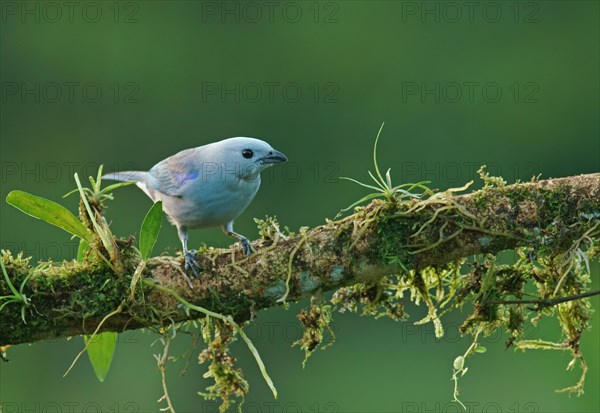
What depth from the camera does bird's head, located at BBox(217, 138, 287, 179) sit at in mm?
5652

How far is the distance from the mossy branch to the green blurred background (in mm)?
8589

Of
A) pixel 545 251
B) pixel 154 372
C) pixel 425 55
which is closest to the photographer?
pixel 545 251

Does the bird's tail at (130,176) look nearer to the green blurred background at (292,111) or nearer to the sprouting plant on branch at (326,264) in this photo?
the sprouting plant on branch at (326,264)

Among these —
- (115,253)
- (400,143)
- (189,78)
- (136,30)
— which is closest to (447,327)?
(400,143)

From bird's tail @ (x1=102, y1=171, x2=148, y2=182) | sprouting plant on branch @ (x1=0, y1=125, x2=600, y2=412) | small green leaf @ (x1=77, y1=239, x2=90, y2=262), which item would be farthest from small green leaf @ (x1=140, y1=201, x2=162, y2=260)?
bird's tail @ (x1=102, y1=171, x2=148, y2=182)

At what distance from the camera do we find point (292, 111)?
1567 centimetres

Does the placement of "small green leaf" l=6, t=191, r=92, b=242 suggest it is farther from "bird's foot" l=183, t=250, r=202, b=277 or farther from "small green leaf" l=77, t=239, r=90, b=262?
"bird's foot" l=183, t=250, r=202, b=277

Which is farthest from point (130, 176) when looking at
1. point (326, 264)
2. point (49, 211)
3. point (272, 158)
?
point (326, 264)

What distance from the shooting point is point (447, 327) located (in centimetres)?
1276

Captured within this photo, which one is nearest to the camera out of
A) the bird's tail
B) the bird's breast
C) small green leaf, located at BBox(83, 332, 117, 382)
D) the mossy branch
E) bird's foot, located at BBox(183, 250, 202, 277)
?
the mossy branch

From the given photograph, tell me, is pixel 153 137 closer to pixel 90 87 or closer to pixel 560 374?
pixel 90 87

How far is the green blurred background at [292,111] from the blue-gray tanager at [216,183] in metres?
7.19

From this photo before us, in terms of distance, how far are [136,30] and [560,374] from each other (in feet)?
30.0

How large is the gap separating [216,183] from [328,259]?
162 cm
